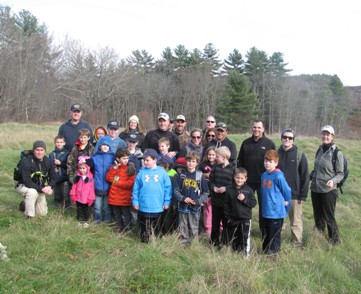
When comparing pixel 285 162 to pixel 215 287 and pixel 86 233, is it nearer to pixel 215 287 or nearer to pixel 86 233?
pixel 215 287

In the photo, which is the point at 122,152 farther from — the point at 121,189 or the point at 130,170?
the point at 121,189

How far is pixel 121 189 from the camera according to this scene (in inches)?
232

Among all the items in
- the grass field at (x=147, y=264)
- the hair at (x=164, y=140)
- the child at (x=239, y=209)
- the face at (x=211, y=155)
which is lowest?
the grass field at (x=147, y=264)

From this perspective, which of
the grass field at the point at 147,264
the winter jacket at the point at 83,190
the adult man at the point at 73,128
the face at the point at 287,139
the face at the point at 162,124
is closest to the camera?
the grass field at the point at 147,264

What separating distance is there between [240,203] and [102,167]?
8.31ft

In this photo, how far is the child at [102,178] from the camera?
20.2 ft

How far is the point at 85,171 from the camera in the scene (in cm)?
607

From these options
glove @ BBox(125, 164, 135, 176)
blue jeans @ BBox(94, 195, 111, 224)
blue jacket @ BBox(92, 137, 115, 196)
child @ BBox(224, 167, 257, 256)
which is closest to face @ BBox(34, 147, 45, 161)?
blue jacket @ BBox(92, 137, 115, 196)

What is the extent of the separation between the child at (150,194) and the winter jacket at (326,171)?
256cm

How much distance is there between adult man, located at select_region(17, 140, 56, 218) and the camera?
577 cm

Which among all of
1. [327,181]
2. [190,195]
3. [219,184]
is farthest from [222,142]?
[327,181]

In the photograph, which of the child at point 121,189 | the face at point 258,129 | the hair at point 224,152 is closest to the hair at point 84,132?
the child at point 121,189

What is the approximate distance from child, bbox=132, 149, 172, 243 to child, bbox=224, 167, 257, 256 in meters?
0.99

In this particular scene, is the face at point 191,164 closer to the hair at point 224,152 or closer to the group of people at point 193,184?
the group of people at point 193,184
